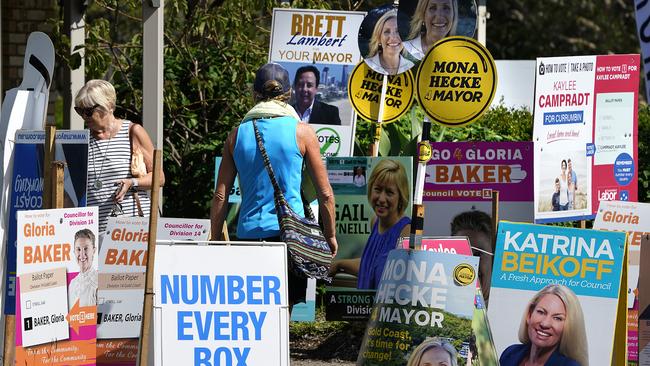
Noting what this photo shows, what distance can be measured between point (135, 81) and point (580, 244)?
19.7 ft

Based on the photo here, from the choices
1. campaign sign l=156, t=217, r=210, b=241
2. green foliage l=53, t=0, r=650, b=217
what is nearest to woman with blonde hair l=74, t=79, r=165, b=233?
campaign sign l=156, t=217, r=210, b=241

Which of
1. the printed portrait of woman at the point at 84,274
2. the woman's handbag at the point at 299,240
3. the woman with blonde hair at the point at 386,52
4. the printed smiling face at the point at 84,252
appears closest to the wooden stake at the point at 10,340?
the printed portrait of woman at the point at 84,274

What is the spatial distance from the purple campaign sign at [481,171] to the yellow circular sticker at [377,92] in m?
0.86

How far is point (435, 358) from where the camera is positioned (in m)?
5.88

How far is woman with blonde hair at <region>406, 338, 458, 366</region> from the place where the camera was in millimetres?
5867

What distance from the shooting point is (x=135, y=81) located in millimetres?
11508

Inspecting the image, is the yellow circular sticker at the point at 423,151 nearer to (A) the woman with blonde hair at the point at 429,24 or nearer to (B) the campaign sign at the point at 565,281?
(B) the campaign sign at the point at 565,281

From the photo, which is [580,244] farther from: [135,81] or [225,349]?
[135,81]

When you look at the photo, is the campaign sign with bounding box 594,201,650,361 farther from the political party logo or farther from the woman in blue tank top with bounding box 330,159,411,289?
→ the political party logo

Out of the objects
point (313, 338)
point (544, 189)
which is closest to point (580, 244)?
point (544, 189)

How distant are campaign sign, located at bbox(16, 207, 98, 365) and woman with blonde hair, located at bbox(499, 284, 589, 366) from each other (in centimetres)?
221

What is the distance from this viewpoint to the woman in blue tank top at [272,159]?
6.98 metres

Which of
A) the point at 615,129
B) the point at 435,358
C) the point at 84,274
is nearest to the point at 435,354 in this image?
the point at 435,358

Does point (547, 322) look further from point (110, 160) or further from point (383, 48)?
point (383, 48)
